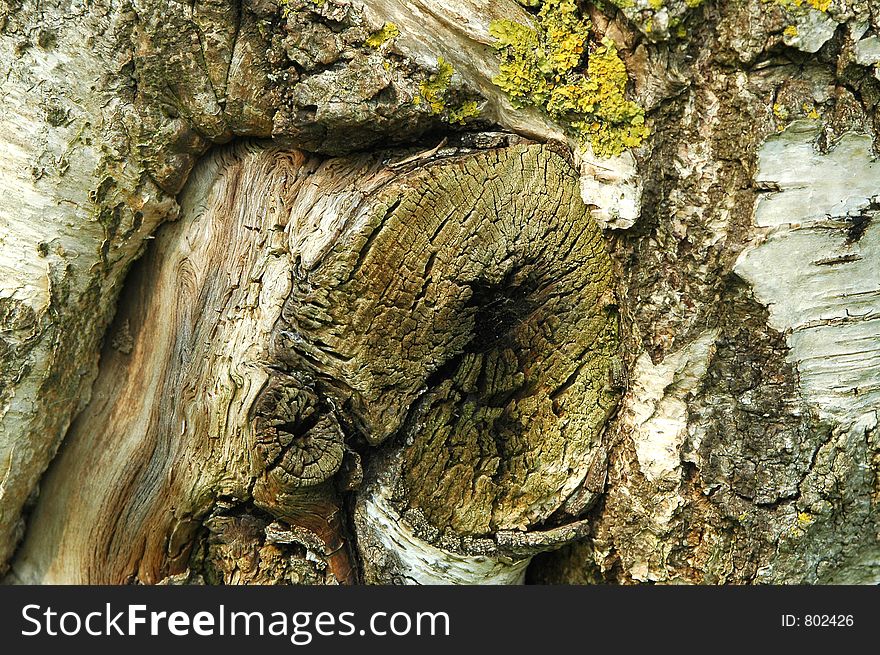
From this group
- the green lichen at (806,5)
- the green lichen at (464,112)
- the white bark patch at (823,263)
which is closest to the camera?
the green lichen at (806,5)

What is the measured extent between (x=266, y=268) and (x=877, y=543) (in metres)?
2.00

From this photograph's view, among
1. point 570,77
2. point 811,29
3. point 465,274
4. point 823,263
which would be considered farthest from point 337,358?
point 811,29

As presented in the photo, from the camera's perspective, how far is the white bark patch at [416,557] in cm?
219

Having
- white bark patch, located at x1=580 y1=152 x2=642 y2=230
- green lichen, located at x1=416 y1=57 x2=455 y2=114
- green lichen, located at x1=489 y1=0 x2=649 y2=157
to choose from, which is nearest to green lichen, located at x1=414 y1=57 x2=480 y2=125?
green lichen, located at x1=416 y1=57 x2=455 y2=114

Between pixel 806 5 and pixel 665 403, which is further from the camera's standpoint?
pixel 665 403

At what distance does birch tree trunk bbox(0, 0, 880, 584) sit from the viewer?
190cm

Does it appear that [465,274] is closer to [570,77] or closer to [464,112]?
[464,112]

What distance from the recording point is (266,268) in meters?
2.20

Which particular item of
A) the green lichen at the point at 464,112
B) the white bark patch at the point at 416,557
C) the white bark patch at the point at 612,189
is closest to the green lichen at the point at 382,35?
the green lichen at the point at 464,112

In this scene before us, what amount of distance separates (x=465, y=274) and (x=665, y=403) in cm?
69

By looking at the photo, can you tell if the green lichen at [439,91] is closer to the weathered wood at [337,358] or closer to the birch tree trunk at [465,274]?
the birch tree trunk at [465,274]

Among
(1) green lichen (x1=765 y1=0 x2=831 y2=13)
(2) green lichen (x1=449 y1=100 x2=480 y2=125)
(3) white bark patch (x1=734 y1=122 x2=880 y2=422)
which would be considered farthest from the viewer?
(2) green lichen (x1=449 y1=100 x2=480 y2=125)

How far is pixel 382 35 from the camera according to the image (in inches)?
79.0

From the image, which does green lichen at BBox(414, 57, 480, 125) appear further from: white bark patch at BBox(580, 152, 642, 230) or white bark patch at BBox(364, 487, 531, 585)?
white bark patch at BBox(364, 487, 531, 585)
